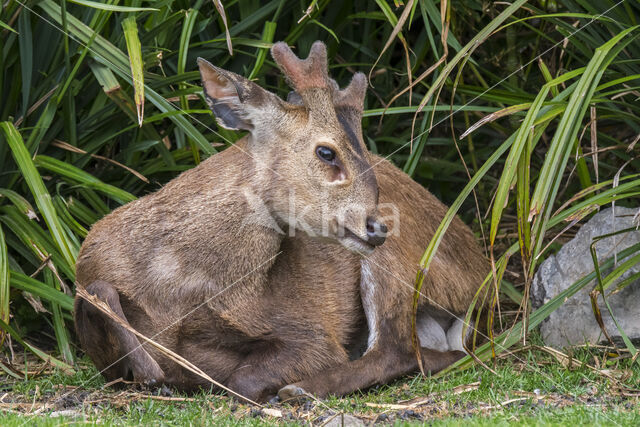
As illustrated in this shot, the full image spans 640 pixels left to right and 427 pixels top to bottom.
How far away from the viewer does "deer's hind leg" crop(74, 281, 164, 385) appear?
15.1 ft

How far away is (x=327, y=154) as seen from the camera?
15.2 feet

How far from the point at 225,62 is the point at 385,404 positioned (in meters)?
2.96

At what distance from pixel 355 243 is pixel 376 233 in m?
0.12

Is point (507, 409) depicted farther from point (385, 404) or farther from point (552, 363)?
point (552, 363)

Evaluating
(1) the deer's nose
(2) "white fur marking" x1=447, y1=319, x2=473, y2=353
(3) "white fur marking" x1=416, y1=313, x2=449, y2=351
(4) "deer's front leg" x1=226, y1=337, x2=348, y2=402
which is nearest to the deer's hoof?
(4) "deer's front leg" x1=226, y1=337, x2=348, y2=402

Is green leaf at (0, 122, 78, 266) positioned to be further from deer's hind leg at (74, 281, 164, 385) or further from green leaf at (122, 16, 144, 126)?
green leaf at (122, 16, 144, 126)

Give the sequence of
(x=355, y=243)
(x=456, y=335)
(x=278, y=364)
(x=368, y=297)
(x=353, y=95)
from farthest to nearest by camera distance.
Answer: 1. (x=456, y=335)
2. (x=368, y=297)
3. (x=353, y=95)
4. (x=278, y=364)
5. (x=355, y=243)

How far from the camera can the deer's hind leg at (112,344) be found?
4.59 metres

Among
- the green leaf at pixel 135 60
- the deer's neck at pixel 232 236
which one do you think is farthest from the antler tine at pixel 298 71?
the green leaf at pixel 135 60

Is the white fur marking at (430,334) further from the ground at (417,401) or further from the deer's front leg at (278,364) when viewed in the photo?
the deer's front leg at (278,364)

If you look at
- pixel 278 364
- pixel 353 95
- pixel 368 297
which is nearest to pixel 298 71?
pixel 353 95

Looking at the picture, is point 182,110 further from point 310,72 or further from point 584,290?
point 584,290

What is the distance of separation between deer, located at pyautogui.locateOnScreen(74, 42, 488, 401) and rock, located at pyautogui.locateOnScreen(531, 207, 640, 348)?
0.86 meters

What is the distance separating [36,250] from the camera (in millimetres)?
5332
